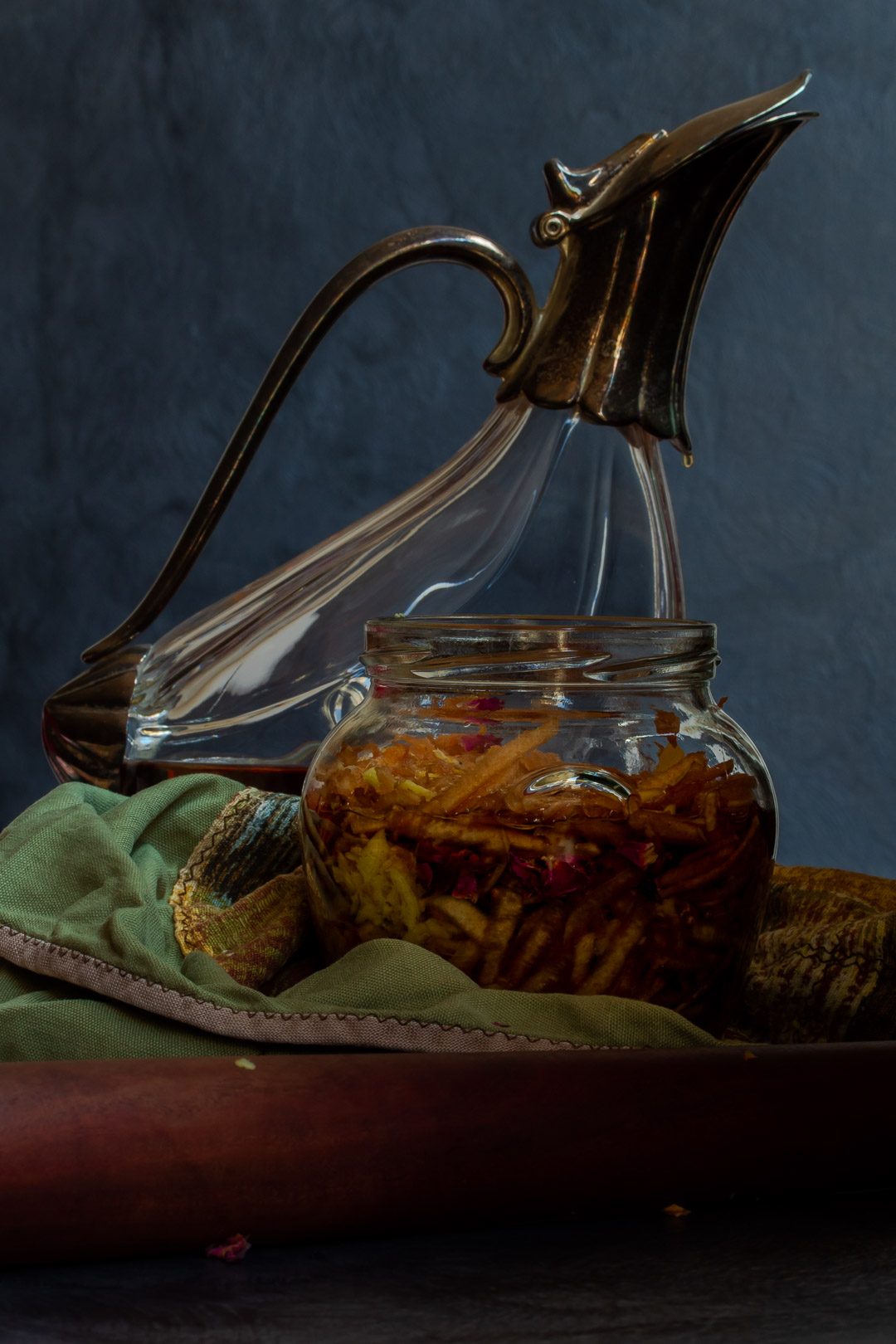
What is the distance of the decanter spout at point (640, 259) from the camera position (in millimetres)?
537

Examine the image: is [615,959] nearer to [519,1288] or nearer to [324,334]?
[519,1288]

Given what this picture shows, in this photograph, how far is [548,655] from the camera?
38 centimetres

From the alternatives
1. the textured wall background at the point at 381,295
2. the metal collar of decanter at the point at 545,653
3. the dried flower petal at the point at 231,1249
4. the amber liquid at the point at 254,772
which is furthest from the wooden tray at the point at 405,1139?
the textured wall background at the point at 381,295

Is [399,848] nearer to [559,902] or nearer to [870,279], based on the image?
[559,902]

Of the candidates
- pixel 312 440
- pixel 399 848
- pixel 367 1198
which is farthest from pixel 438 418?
pixel 367 1198

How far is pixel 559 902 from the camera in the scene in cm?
36

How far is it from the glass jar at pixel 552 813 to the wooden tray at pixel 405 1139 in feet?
0.21

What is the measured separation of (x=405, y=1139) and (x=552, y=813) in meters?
0.10

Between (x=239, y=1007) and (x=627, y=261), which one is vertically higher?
(x=627, y=261)

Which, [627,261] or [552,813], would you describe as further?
[627,261]

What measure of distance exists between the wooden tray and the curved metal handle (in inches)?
14.3

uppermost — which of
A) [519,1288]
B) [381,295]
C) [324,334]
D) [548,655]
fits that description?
[381,295]

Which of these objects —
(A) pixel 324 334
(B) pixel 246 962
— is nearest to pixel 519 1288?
(B) pixel 246 962

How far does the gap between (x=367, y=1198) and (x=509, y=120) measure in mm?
1122
